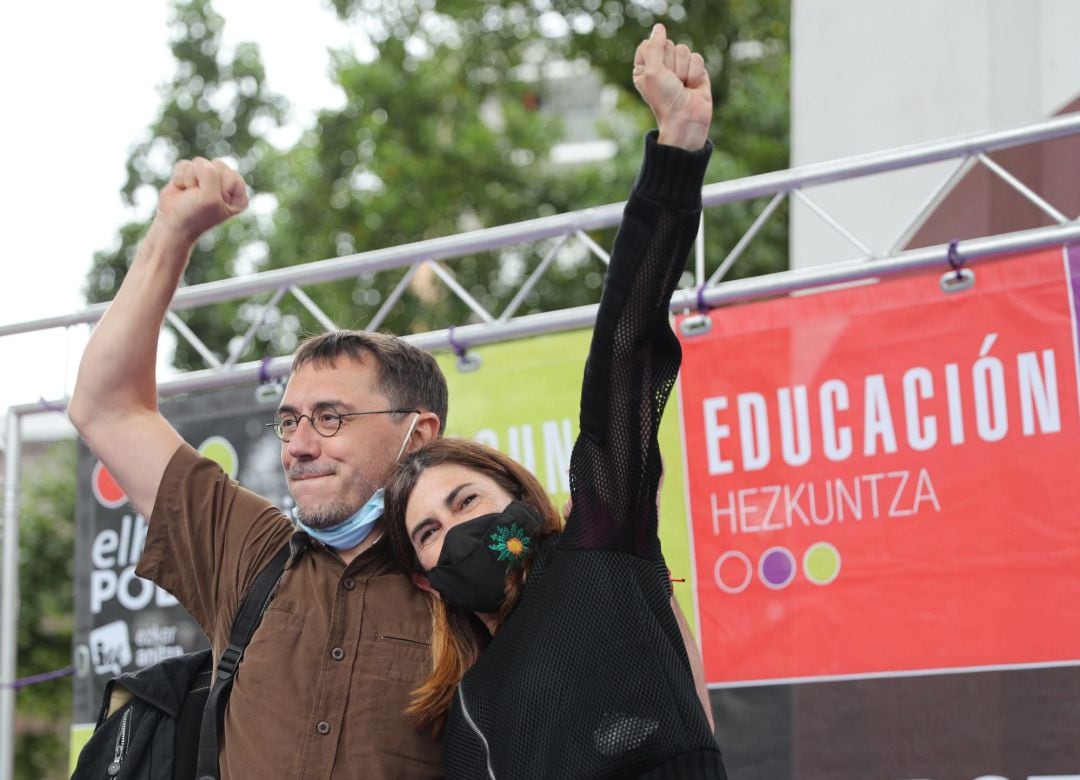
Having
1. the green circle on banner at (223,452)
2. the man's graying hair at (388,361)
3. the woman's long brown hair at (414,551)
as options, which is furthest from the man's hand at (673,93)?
the green circle on banner at (223,452)

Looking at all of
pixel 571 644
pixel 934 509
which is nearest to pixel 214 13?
pixel 934 509

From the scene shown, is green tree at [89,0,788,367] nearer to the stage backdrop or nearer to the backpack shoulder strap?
the stage backdrop

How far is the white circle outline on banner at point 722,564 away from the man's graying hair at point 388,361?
138 cm

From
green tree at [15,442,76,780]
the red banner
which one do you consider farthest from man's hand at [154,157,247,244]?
green tree at [15,442,76,780]

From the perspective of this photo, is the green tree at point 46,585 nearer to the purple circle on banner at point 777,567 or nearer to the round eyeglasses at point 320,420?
the purple circle on banner at point 777,567

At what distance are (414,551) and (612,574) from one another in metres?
0.44

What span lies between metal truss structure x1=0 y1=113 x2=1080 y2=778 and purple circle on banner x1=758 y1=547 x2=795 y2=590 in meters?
0.73

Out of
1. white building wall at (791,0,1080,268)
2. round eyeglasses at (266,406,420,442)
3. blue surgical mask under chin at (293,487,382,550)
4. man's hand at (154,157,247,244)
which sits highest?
white building wall at (791,0,1080,268)

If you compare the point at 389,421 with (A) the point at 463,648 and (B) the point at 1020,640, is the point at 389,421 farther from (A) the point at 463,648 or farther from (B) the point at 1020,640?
(B) the point at 1020,640

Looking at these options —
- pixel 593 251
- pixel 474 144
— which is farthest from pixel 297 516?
pixel 474 144

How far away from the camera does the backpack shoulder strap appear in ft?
7.31

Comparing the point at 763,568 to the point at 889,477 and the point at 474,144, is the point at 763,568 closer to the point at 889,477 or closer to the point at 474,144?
the point at 889,477

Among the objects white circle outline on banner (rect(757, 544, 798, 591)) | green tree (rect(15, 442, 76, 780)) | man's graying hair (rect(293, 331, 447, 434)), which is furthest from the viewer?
green tree (rect(15, 442, 76, 780))

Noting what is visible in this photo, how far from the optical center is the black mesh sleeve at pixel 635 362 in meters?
1.81
